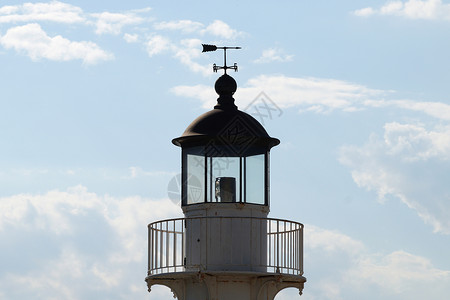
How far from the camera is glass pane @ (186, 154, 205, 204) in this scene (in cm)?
4268

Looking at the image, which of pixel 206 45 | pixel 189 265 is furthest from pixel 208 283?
pixel 206 45

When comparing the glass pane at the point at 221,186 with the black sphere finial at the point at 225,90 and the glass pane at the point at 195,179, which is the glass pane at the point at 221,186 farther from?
the black sphere finial at the point at 225,90

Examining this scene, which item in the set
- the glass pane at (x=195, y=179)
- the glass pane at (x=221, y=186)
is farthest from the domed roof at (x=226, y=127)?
the glass pane at (x=221, y=186)

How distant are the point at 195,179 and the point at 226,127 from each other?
66.7 inches

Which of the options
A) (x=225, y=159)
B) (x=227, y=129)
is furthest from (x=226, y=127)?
(x=225, y=159)

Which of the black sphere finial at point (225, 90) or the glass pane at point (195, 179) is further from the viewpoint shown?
the black sphere finial at point (225, 90)

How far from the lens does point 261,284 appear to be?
139ft

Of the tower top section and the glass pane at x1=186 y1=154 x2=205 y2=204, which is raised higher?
the tower top section

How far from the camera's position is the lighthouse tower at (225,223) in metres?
42.2

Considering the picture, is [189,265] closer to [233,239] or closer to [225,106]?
[233,239]

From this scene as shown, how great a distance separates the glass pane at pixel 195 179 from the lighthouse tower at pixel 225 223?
3cm

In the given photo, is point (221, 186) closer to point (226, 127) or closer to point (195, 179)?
point (195, 179)

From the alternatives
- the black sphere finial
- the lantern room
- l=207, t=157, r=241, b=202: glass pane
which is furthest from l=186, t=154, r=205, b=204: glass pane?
the black sphere finial

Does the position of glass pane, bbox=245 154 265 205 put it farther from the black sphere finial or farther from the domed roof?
the black sphere finial
